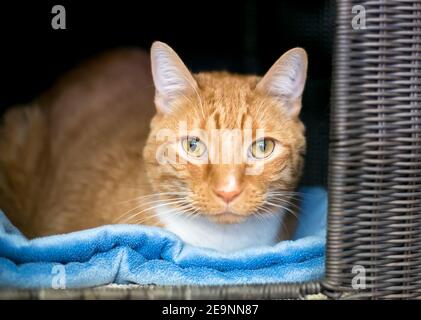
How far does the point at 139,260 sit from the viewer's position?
1.69 m

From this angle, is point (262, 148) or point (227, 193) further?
point (262, 148)

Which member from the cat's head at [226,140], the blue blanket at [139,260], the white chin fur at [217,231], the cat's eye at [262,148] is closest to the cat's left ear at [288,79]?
the cat's head at [226,140]

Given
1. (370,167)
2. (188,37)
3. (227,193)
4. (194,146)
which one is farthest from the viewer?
(188,37)

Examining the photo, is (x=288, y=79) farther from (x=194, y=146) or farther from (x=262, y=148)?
(x=194, y=146)

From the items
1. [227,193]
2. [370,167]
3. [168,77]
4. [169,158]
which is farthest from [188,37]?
[370,167]

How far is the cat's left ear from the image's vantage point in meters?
1.79

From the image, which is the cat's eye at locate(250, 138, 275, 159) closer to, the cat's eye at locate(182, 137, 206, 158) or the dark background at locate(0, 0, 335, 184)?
the cat's eye at locate(182, 137, 206, 158)

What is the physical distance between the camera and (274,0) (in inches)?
128

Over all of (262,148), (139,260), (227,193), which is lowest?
(139,260)

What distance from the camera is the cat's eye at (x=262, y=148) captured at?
5.76 feet

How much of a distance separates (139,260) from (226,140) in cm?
48

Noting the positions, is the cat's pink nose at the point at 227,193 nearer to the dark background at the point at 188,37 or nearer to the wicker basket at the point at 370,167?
the wicker basket at the point at 370,167

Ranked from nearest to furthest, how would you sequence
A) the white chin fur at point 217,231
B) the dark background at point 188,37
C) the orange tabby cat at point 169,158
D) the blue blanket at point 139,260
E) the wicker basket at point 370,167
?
the wicker basket at point 370,167
the blue blanket at point 139,260
the orange tabby cat at point 169,158
the white chin fur at point 217,231
the dark background at point 188,37
